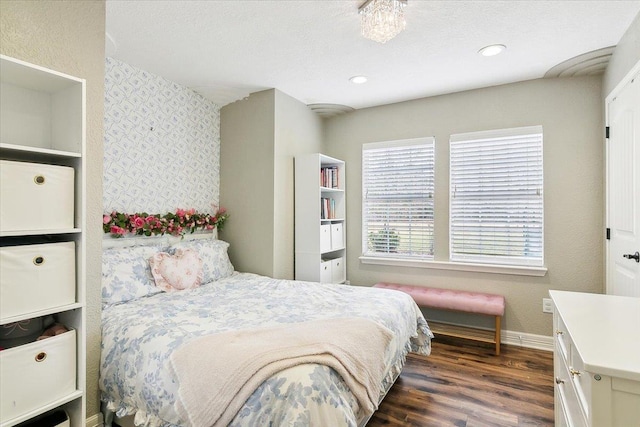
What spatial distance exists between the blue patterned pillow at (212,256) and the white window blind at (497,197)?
2.32 meters

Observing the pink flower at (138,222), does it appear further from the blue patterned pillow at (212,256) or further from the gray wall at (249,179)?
the gray wall at (249,179)

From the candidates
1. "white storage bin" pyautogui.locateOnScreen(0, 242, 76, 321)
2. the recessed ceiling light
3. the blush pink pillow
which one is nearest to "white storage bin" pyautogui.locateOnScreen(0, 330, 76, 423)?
"white storage bin" pyautogui.locateOnScreen(0, 242, 76, 321)

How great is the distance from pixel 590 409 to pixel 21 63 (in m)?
2.25

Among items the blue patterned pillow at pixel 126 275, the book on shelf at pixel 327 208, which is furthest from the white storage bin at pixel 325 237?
the blue patterned pillow at pixel 126 275

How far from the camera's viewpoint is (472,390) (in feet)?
7.66

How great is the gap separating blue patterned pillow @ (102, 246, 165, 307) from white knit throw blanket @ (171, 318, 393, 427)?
39.3 inches

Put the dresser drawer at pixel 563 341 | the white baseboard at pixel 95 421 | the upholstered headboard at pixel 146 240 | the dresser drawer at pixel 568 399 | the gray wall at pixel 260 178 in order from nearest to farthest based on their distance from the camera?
the dresser drawer at pixel 568 399 < the dresser drawer at pixel 563 341 < the white baseboard at pixel 95 421 < the upholstered headboard at pixel 146 240 < the gray wall at pixel 260 178

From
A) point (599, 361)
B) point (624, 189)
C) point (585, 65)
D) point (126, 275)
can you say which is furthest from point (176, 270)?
point (585, 65)

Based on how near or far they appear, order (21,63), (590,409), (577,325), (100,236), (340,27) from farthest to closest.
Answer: (340,27) → (100,236) → (21,63) → (577,325) → (590,409)

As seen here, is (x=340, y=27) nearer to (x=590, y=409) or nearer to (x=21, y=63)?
(x=21, y=63)

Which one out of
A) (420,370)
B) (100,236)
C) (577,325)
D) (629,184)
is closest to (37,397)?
(100,236)

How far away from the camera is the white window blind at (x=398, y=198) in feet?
11.9

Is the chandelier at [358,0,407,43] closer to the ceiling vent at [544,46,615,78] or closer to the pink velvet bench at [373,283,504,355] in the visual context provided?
the ceiling vent at [544,46,615,78]

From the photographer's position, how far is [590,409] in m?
0.89
